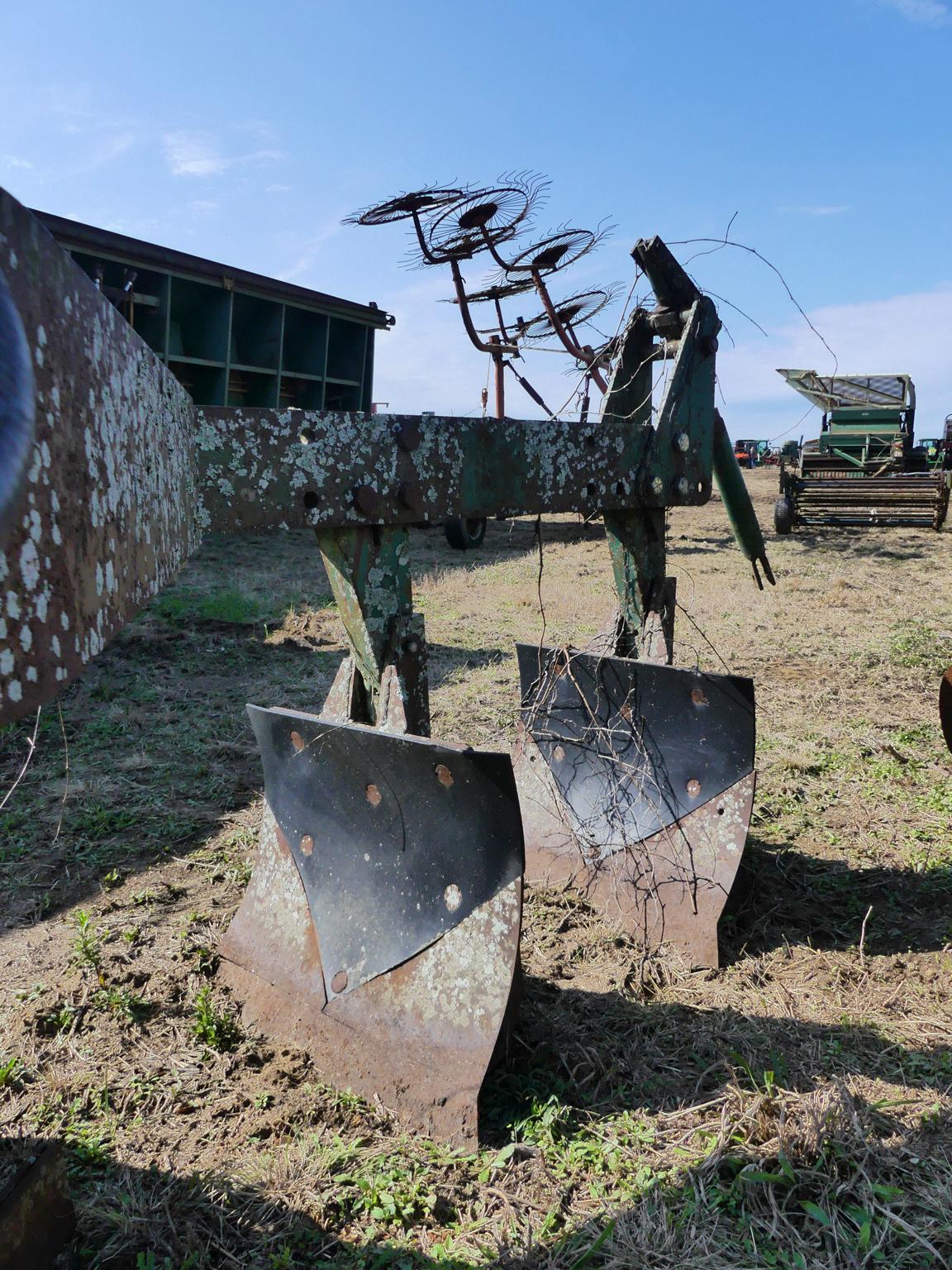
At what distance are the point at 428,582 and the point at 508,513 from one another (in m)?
6.70

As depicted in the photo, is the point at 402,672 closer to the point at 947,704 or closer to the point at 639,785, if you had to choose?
the point at 639,785

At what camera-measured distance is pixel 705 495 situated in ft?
9.44

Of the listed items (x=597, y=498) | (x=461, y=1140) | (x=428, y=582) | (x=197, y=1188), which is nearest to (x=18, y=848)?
(x=197, y=1188)

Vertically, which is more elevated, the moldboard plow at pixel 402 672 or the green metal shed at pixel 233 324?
the green metal shed at pixel 233 324

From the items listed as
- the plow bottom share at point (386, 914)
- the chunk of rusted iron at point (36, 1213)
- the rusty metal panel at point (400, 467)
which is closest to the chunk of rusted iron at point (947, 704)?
the rusty metal panel at point (400, 467)

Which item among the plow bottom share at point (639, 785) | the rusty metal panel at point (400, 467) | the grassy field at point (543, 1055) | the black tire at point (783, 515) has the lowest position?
the grassy field at point (543, 1055)

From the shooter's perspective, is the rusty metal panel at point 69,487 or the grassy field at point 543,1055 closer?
the rusty metal panel at point 69,487

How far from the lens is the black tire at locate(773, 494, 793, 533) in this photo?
41.9ft

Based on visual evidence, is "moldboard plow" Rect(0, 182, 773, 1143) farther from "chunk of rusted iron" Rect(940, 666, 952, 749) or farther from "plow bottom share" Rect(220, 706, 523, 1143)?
"chunk of rusted iron" Rect(940, 666, 952, 749)

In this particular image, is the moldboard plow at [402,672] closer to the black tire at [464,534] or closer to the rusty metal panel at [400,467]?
the rusty metal panel at [400,467]

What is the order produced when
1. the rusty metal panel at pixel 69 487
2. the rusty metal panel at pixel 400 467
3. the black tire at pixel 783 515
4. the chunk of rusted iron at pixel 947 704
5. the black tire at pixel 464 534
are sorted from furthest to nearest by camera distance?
the black tire at pixel 783 515, the black tire at pixel 464 534, the chunk of rusted iron at pixel 947 704, the rusty metal panel at pixel 400 467, the rusty metal panel at pixel 69 487

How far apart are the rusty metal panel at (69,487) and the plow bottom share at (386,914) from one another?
50.7 inches

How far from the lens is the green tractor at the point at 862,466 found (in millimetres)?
12930

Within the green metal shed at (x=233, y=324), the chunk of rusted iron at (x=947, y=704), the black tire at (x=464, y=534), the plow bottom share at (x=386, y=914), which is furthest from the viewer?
the black tire at (x=464, y=534)
